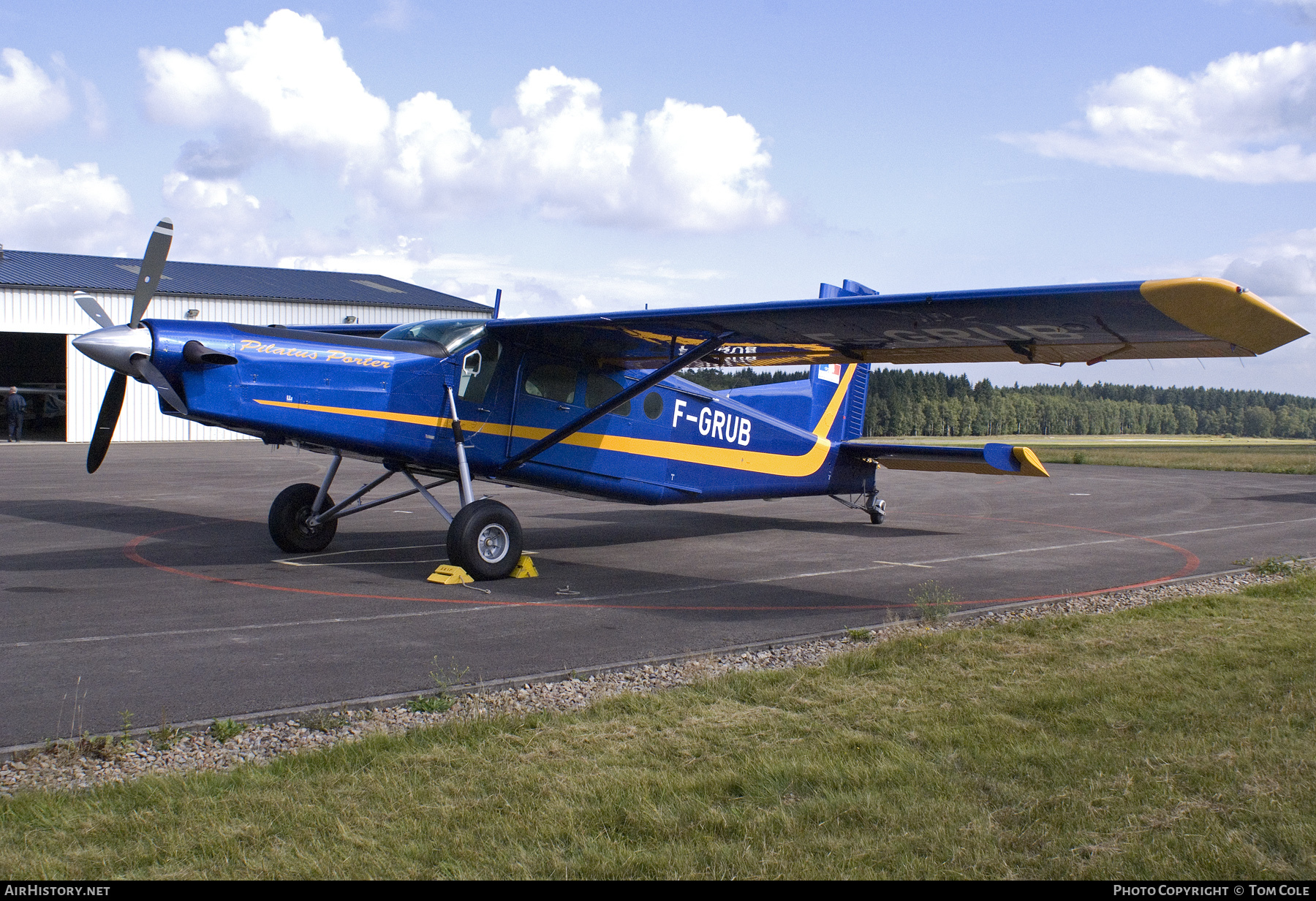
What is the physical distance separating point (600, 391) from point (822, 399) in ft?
15.1

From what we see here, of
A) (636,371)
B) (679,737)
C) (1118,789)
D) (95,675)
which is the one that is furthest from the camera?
(636,371)

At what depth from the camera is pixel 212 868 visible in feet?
10.7

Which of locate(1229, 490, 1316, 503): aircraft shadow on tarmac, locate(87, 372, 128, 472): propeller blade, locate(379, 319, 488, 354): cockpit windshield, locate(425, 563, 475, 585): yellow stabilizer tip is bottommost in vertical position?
locate(425, 563, 475, 585): yellow stabilizer tip

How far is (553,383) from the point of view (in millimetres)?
11070

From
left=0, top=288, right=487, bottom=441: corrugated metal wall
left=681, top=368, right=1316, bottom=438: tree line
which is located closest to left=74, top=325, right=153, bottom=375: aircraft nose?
left=0, top=288, right=487, bottom=441: corrugated metal wall

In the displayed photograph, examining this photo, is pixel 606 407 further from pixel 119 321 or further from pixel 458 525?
pixel 119 321

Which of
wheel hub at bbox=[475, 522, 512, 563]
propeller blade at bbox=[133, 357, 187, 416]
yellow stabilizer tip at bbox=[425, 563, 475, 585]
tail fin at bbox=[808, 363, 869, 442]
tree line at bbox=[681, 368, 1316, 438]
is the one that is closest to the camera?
propeller blade at bbox=[133, 357, 187, 416]

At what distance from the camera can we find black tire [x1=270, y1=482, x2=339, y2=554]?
11125 mm

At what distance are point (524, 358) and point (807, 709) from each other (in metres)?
6.58

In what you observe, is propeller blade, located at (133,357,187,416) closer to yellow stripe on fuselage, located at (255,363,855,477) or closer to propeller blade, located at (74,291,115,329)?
yellow stripe on fuselage, located at (255,363,855,477)

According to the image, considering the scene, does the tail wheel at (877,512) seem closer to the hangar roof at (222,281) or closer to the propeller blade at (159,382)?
the propeller blade at (159,382)

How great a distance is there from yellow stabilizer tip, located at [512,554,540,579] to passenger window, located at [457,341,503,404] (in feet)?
5.88
